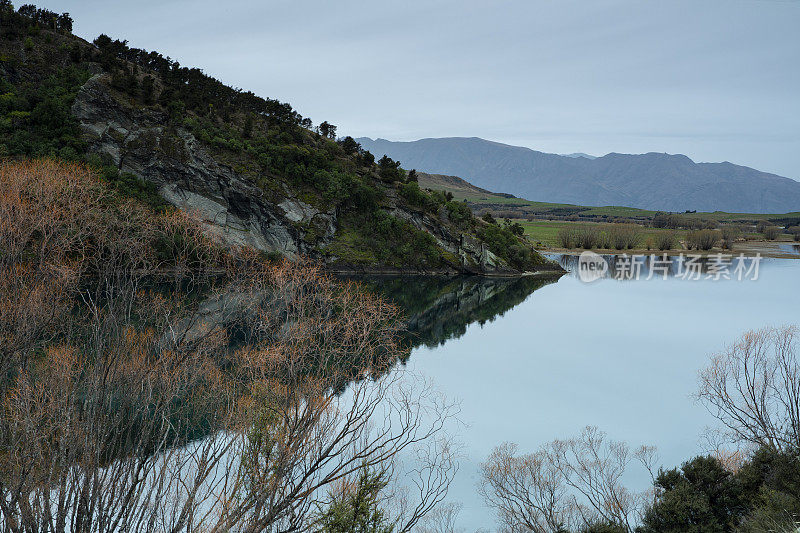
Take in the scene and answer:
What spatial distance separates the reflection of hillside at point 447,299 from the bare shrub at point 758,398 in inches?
966

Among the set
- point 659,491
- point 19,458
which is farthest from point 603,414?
point 19,458

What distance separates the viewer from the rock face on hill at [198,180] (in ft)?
244

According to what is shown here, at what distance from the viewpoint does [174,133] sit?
8031 centimetres

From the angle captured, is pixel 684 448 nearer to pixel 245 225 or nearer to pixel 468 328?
pixel 468 328

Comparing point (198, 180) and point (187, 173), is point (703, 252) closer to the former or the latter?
point (198, 180)

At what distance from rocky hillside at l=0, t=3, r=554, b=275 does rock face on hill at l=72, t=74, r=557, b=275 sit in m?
0.18

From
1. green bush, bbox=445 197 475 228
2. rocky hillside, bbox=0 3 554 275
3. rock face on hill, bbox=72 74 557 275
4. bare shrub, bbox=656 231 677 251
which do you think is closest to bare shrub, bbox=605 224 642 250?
bare shrub, bbox=656 231 677 251

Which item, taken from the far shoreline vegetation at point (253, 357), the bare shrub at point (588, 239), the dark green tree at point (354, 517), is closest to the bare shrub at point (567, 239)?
the bare shrub at point (588, 239)

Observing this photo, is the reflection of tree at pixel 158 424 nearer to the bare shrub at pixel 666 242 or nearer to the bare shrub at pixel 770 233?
the bare shrub at pixel 666 242

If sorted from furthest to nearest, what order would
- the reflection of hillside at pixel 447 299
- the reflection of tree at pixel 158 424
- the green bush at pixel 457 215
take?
the green bush at pixel 457 215 → the reflection of hillside at pixel 447 299 → the reflection of tree at pixel 158 424

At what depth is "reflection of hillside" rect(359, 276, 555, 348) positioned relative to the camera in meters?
55.5

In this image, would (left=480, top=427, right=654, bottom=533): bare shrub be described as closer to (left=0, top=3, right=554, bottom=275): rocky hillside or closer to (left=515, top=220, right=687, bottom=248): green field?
(left=0, top=3, right=554, bottom=275): rocky hillside
